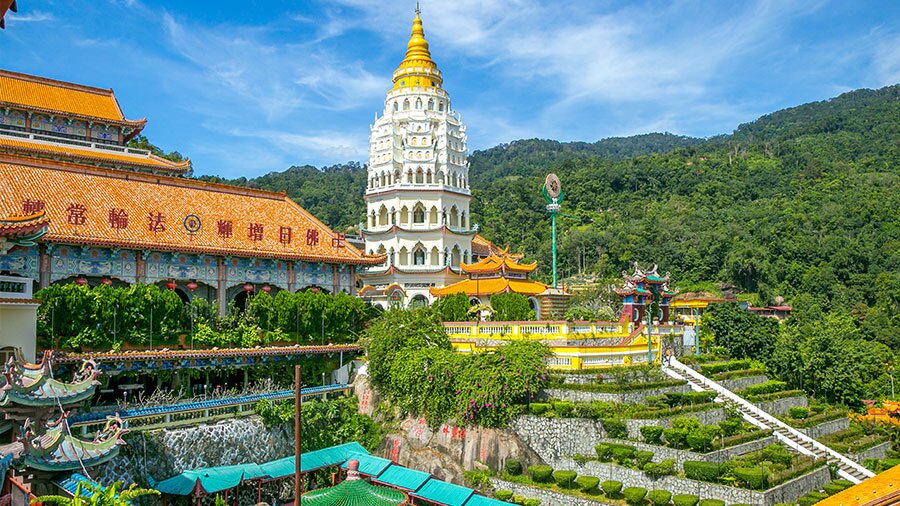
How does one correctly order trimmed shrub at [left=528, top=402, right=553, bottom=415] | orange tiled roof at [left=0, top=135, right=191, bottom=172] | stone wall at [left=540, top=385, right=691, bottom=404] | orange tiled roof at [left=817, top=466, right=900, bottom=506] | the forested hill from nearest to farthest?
1. orange tiled roof at [left=817, top=466, right=900, bottom=506]
2. trimmed shrub at [left=528, top=402, right=553, bottom=415]
3. stone wall at [left=540, top=385, right=691, bottom=404]
4. orange tiled roof at [left=0, top=135, right=191, bottom=172]
5. the forested hill

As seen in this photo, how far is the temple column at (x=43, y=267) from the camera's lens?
83.8ft

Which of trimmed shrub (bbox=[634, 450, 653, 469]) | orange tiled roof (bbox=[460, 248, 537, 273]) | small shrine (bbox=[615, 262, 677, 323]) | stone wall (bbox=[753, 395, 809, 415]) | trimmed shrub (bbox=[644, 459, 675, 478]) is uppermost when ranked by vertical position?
orange tiled roof (bbox=[460, 248, 537, 273])

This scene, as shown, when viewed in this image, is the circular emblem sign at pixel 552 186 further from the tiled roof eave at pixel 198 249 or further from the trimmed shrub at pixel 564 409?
the trimmed shrub at pixel 564 409

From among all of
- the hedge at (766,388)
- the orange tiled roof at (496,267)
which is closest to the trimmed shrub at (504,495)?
the hedge at (766,388)

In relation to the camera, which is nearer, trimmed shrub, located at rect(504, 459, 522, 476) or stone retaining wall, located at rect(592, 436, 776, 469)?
stone retaining wall, located at rect(592, 436, 776, 469)

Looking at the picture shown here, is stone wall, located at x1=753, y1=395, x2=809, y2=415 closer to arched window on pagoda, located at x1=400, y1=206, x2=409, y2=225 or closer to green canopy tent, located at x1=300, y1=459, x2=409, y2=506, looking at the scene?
green canopy tent, located at x1=300, y1=459, x2=409, y2=506

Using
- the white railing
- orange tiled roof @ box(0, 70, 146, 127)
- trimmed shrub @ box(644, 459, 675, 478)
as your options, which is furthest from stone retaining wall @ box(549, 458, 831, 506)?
orange tiled roof @ box(0, 70, 146, 127)

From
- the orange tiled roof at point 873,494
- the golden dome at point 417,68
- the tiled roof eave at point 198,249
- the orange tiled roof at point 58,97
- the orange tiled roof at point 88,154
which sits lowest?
the orange tiled roof at point 873,494

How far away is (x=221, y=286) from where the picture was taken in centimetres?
3009

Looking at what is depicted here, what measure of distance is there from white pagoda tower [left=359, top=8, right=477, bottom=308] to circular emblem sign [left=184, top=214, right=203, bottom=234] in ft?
43.7

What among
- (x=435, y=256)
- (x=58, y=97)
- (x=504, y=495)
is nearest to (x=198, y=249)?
(x=58, y=97)

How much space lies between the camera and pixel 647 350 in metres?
30.8

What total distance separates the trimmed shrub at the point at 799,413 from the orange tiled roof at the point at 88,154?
99.1ft

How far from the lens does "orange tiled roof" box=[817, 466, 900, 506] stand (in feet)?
17.6
